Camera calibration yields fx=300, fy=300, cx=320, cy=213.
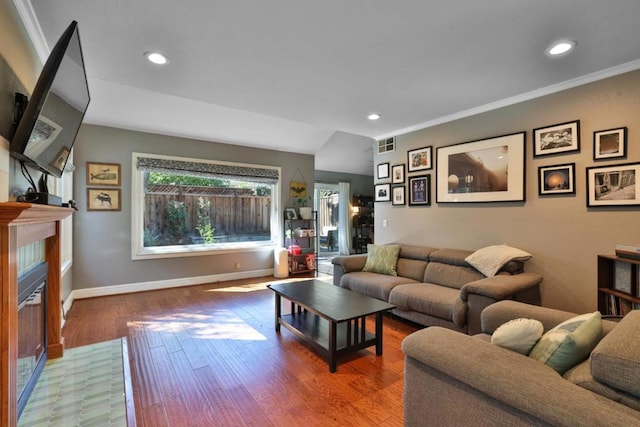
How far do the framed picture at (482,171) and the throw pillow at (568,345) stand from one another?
2024 mm

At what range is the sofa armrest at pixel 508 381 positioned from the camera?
935 millimetres

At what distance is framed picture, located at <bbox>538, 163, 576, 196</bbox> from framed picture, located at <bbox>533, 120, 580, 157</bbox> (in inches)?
5.9

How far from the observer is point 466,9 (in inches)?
67.8

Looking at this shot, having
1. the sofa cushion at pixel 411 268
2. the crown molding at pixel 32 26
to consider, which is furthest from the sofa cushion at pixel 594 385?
the crown molding at pixel 32 26

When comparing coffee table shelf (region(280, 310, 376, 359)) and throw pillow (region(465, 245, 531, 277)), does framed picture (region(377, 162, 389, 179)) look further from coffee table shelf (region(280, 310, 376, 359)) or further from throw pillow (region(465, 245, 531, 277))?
coffee table shelf (region(280, 310, 376, 359))

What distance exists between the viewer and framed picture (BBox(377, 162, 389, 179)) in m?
4.50

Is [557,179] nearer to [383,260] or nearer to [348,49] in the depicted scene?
[383,260]

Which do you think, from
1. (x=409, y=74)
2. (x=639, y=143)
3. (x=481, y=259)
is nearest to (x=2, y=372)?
(x=409, y=74)

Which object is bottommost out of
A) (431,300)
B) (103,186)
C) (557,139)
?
(431,300)

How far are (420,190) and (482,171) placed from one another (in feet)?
2.70

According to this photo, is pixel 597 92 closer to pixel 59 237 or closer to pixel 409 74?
pixel 409 74

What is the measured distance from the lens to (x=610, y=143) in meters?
2.49

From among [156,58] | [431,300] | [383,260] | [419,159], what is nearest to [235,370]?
[431,300]

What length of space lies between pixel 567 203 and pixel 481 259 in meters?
0.89
